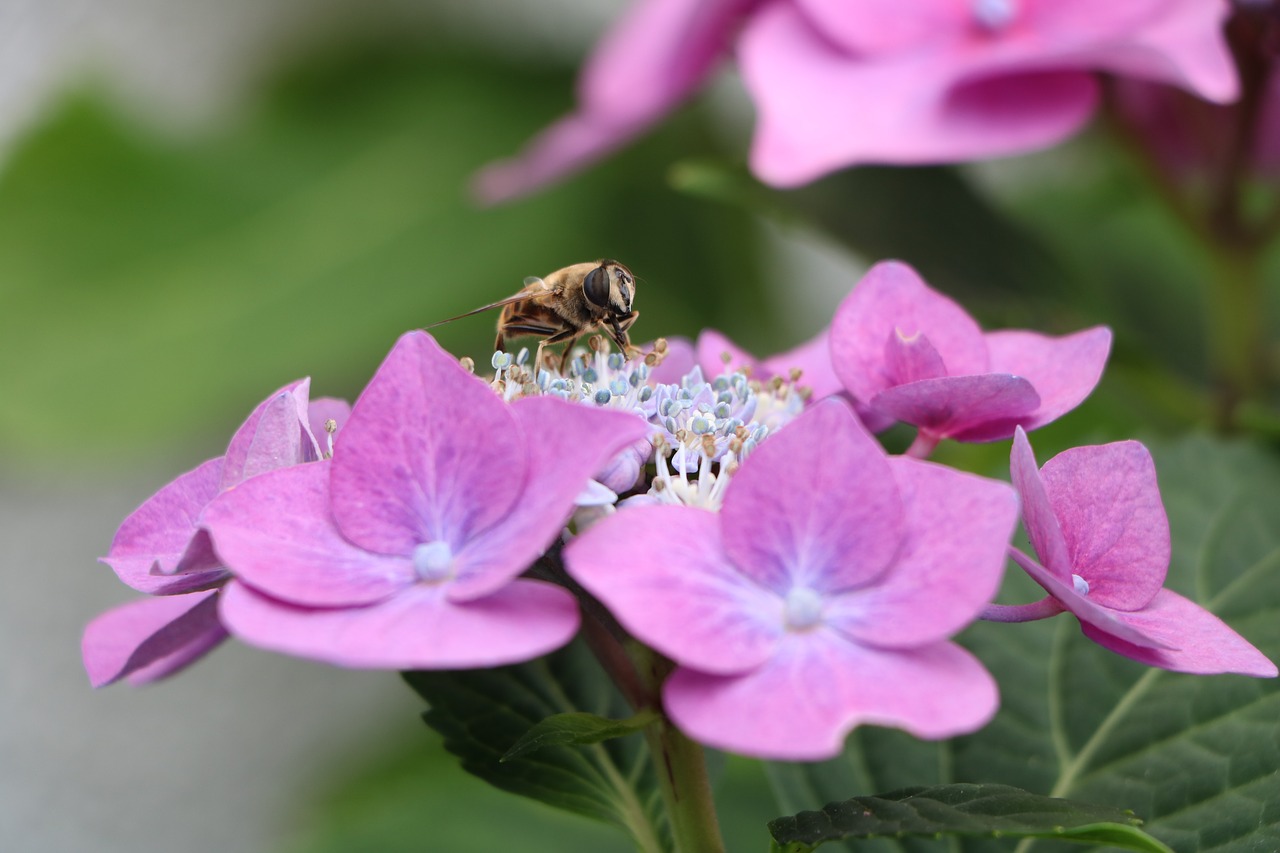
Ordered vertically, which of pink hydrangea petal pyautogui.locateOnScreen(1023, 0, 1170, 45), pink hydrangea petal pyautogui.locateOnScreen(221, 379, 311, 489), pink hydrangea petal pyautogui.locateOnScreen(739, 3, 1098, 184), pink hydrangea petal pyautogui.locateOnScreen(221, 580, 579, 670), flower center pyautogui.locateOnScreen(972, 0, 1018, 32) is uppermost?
flower center pyautogui.locateOnScreen(972, 0, 1018, 32)

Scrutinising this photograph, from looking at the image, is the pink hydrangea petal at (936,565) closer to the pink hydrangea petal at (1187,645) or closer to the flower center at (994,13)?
the pink hydrangea petal at (1187,645)

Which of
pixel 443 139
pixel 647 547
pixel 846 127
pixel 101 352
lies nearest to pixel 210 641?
pixel 647 547

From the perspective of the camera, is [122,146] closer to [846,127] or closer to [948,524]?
[846,127]

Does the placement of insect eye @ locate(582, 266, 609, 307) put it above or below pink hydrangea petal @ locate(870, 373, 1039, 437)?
above

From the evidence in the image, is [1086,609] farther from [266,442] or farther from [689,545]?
[266,442]

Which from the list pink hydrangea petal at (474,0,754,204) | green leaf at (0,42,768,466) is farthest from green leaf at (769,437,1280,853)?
green leaf at (0,42,768,466)

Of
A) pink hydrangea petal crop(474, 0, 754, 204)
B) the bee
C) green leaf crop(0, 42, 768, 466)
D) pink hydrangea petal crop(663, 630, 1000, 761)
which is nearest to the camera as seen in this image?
pink hydrangea petal crop(663, 630, 1000, 761)

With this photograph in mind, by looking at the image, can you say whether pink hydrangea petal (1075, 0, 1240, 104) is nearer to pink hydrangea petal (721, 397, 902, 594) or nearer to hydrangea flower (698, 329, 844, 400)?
hydrangea flower (698, 329, 844, 400)

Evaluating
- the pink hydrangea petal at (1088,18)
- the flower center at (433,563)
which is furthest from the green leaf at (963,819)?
the pink hydrangea petal at (1088,18)
